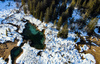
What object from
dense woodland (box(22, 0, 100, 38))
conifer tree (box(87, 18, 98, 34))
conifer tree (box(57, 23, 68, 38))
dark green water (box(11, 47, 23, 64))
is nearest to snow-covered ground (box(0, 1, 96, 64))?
dark green water (box(11, 47, 23, 64))

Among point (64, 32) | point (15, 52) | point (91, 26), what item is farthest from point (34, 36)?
point (91, 26)

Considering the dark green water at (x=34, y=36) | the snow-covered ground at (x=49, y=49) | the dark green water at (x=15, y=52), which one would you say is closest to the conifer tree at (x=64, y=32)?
the snow-covered ground at (x=49, y=49)

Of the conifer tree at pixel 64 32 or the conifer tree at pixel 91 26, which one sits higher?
the conifer tree at pixel 91 26

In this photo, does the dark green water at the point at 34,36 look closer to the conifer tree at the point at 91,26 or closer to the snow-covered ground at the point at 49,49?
the snow-covered ground at the point at 49,49

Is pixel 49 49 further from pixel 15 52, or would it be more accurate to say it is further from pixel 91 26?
pixel 91 26

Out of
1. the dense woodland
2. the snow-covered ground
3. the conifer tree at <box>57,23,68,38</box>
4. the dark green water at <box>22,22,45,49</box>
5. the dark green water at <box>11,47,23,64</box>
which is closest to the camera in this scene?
the snow-covered ground

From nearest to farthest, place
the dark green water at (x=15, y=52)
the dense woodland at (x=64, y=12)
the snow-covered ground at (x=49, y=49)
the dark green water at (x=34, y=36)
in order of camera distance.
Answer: the snow-covered ground at (x=49, y=49) < the dark green water at (x=15, y=52) < the dark green water at (x=34, y=36) < the dense woodland at (x=64, y=12)

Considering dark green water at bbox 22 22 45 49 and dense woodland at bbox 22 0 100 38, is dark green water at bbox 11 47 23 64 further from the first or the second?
dense woodland at bbox 22 0 100 38

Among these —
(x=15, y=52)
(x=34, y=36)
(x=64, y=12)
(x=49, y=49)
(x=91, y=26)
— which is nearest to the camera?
(x=15, y=52)

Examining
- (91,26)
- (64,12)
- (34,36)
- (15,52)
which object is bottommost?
(15,52)
